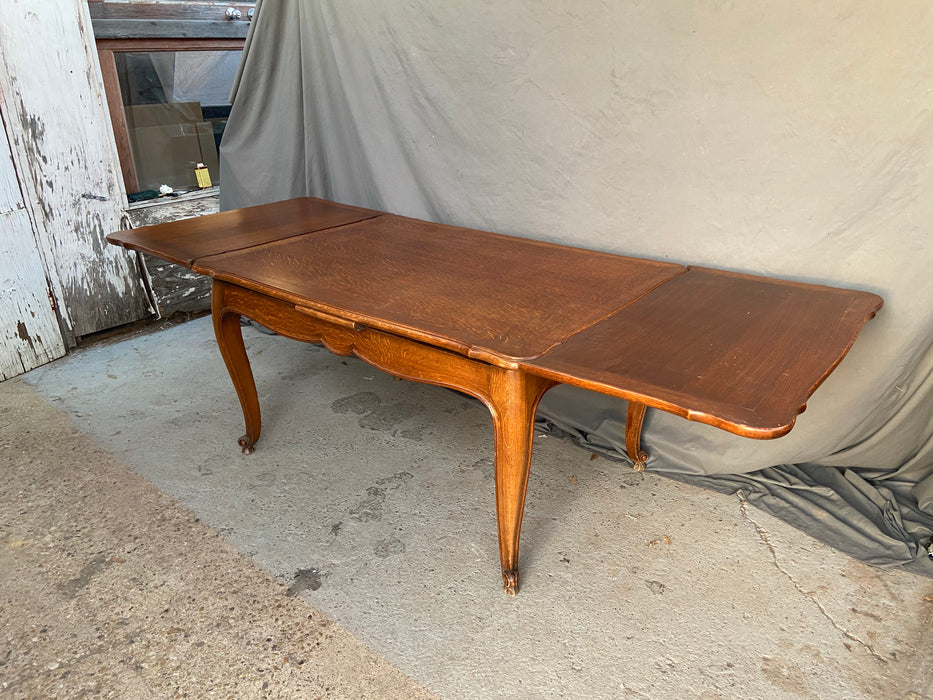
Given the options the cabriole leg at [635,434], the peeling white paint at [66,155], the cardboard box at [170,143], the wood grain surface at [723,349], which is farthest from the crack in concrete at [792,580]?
the cardboard box at [170,143]

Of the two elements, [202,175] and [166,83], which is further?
[202,175]

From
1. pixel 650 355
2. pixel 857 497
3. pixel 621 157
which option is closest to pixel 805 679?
pixel 857 497

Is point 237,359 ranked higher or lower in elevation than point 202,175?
lower

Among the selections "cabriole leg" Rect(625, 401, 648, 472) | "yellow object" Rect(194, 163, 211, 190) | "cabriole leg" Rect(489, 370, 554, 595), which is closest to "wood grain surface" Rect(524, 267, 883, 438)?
"cabriole leg" Rect(489, 370, 554, 595)

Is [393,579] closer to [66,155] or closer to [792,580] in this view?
[792,580]

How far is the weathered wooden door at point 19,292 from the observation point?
272 cm

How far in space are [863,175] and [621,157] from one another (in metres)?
0.66

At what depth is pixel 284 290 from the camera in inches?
66.1

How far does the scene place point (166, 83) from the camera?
322cm

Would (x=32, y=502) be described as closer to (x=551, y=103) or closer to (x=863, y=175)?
(x=551, y=103)

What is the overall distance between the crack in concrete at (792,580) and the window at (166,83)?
301cm

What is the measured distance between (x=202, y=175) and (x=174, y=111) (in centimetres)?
34

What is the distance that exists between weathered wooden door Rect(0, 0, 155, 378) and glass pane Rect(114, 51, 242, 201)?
0.21 meters

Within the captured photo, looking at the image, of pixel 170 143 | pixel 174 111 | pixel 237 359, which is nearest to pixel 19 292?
pixel 170 143
